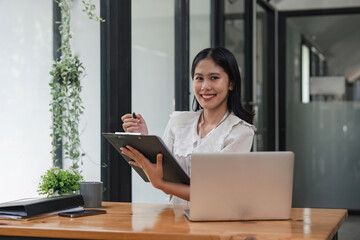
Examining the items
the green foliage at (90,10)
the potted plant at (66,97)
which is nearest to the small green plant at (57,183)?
the potted plant at (66,97)

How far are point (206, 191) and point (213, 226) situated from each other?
12cm

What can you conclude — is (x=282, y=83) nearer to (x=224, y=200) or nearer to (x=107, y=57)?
(x=107, y=57)

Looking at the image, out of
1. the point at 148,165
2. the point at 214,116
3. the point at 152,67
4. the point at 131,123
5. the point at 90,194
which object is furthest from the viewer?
the point at 152,67

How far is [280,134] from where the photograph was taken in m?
6.51

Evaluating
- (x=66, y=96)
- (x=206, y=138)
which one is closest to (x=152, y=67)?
(x=66, y=96)

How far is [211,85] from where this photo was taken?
8.50 ft

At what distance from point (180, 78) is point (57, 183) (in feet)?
7.05

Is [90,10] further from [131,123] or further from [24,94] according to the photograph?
[131,123]

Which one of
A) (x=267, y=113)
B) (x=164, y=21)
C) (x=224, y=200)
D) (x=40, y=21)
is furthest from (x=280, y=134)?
(x=224, y=200)

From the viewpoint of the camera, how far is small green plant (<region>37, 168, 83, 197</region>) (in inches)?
92.6

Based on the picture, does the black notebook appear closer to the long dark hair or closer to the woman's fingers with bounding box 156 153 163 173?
the woman's fingers with bounding box 156 153 163 173

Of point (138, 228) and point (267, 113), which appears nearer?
point (138, 228)

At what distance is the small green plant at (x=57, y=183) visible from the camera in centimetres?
235

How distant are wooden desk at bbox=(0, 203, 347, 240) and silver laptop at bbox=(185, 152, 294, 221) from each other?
38 mm
